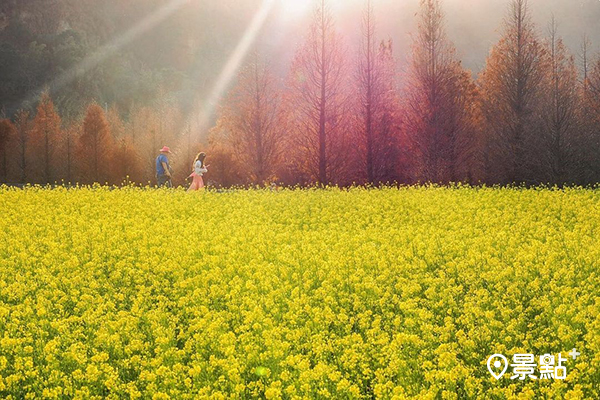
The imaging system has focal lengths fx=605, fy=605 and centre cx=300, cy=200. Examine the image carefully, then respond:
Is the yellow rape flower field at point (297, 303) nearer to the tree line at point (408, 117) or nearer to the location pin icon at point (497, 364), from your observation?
the location pin icon at point (497, 364)

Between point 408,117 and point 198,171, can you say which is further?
point 408,117

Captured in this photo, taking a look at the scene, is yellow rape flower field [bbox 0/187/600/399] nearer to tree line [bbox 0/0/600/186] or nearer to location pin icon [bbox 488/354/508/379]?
location pin icon [bbox 488/354/508/379]

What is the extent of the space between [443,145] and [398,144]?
8.80 feet

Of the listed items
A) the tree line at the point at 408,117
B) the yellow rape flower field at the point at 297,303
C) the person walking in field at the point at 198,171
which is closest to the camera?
the yellow rape flower field at the point at 297,303

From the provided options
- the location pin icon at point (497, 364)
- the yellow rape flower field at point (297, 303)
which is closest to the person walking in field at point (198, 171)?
the yellow rape flower field at point (297, 303)

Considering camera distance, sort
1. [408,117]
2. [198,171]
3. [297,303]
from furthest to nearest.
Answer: [408,117] < [198,171] < [297,303]

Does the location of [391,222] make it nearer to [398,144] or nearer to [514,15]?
[398,144]

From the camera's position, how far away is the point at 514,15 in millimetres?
30625

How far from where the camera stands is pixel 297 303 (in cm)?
757

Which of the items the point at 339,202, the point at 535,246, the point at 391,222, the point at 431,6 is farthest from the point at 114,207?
the point at 431,6

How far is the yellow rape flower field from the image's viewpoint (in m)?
5.63

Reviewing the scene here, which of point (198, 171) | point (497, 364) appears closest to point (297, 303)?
point (497, 364)

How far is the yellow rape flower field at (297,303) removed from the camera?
5.63m

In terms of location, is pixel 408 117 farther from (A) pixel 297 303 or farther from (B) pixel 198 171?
(A) pixel 297 303
